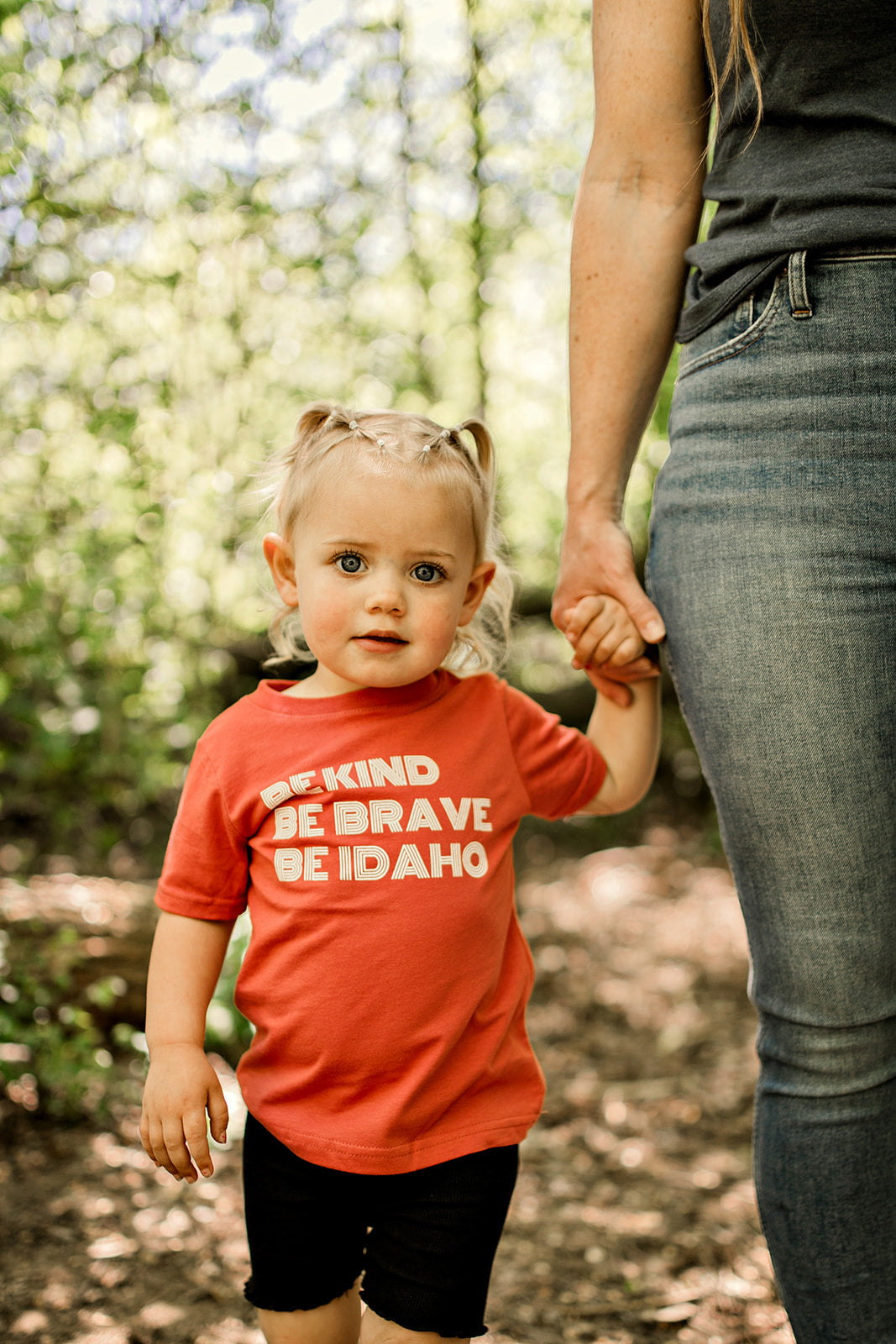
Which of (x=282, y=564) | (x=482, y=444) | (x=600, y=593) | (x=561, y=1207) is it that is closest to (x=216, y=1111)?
(x=282, y=564)

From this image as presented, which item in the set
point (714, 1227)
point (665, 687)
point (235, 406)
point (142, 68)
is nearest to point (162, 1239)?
point (714, 1227)

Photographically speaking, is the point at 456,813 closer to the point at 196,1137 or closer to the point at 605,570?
the point at 605,570

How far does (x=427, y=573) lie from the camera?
140 cm

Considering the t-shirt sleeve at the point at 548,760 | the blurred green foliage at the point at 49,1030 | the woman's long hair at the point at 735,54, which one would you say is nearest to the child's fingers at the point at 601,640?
the t-shirt sleeve at the point at 548,760

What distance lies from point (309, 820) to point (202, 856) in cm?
15

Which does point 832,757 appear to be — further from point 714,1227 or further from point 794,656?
point 714,1227

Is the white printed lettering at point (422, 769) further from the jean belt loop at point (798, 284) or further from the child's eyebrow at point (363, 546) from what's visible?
the jean belt loop at point (798, 284)

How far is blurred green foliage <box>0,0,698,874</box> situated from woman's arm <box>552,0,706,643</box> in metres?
1.78

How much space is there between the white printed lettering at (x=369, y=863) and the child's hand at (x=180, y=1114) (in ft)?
1.03

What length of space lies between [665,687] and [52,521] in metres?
3.32

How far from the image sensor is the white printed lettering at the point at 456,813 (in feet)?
4.58

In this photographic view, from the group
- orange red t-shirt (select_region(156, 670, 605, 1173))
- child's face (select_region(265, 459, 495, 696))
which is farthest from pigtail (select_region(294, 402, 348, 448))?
orange red t-shirt (select_region(156, 670, 605, 1173))

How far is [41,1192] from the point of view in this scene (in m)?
2.39

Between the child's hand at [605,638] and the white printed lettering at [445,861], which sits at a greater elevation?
the child's hand at [605,638]
